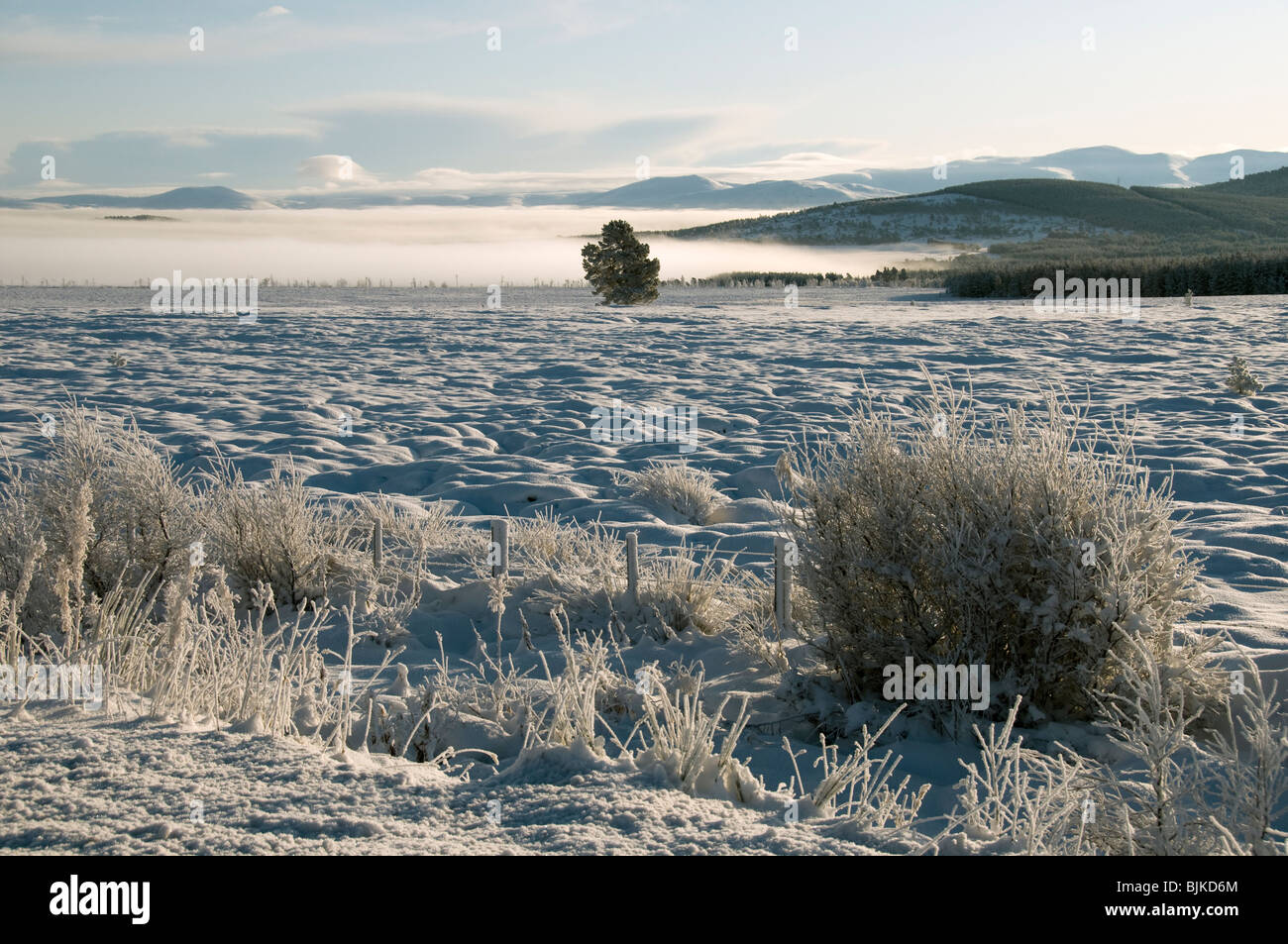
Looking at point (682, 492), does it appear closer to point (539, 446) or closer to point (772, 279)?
point (539, 446)

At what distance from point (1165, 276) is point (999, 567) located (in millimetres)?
29116

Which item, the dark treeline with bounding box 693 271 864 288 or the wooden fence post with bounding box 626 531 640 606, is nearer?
the wooden fence post with bounding box 626 531 640 606

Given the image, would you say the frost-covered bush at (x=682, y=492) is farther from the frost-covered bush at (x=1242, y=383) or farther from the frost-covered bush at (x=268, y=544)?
the frost-covered bush at (x=1242, y=383)

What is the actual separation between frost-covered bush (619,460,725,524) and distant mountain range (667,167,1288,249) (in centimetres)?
6583

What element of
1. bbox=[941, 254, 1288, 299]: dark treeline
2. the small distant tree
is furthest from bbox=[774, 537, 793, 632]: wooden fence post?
bbox=[941, 254, 1288, 299]: dark treeline

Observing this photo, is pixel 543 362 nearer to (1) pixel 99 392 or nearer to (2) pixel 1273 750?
(1) pixel 99 392

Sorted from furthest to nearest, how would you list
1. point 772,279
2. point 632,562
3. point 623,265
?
point 772,279 < point 623,265 < point 632,562

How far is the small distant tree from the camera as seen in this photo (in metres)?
26.8

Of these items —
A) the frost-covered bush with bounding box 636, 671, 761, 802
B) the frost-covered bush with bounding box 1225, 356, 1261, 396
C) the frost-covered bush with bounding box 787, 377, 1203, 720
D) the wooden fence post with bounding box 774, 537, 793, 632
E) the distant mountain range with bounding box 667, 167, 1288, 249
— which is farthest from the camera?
the distant mountain range with bounding box 667, 167, 1288, 249

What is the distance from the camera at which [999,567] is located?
3.48 m

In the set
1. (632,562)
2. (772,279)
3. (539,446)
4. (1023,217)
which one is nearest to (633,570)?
(632,562)

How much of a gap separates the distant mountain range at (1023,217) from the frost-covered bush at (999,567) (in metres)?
68.3

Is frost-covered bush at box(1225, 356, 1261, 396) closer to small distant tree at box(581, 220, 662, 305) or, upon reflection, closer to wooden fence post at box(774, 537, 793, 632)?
wooden fence post at box(774, 537, 793, 632)
